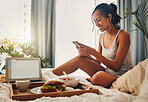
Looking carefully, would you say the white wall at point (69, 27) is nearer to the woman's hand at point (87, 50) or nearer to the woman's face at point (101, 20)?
the woman's face at point (101, 20)

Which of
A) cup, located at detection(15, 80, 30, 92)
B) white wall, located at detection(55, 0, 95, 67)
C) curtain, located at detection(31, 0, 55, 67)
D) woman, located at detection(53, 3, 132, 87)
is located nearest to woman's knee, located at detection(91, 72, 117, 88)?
woman, located at detection(53, 3, 132, 87)

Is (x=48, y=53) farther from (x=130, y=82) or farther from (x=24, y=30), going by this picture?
(x=130, y=82)

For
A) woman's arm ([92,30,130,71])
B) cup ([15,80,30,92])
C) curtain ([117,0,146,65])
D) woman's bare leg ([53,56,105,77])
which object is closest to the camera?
cup ([15,80,30,92])

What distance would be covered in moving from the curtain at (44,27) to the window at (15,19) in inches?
7.9

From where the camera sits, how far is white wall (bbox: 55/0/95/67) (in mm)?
3760

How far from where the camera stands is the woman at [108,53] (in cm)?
161

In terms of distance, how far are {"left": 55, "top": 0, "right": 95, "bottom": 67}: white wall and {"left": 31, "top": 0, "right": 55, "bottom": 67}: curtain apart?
15 cm

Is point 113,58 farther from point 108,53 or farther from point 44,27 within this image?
point 44,27

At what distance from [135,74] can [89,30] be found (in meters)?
2.71

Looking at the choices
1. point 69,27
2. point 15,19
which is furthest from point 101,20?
point 15,19

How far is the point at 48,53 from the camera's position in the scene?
12.6 ft

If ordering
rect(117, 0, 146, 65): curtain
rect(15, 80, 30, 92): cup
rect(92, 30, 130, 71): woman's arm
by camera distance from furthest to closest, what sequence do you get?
1. rect(117, 0, 146, 65): curtain
2. rect(92, 30, 130, 71): woman's arm
3. rect(15, 80, 30, 92): cup

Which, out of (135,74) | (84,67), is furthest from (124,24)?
(135,74)

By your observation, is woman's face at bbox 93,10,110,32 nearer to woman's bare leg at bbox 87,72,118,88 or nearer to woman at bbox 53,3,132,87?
woman at bbox 53,3,132,87
